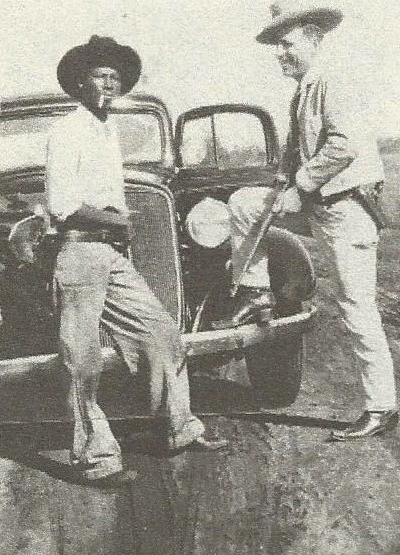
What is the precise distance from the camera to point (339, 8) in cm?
204

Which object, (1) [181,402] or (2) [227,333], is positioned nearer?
(1) [181,402]

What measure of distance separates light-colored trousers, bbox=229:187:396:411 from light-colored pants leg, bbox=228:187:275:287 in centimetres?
19

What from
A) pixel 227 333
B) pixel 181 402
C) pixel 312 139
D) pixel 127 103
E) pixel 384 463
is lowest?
pixel 384 463

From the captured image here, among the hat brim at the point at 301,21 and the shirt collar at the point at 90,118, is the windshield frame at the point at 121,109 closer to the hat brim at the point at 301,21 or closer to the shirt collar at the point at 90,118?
the shirt collar at the point at 90,118

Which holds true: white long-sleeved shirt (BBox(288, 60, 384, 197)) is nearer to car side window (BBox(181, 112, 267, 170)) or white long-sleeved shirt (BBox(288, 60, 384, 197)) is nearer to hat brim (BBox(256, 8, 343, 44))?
hat brim (BBox(256, 8, 343, 44))

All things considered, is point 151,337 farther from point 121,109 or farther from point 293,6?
point 121,109

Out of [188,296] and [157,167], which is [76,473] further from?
[157,167]

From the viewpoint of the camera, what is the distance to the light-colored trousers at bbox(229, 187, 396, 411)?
194 centimetres

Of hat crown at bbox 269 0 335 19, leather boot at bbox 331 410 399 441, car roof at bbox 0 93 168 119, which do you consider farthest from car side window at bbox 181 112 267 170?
leather boot at bbox 331 410 399 441

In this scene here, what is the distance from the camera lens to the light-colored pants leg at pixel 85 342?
5.75 ft

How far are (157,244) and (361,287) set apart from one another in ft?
2.00

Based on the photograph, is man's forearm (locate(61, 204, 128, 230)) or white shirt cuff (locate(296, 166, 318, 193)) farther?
white shirt cuff (locate(296, 166, 318, 193))

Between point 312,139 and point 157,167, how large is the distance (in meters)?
0.89

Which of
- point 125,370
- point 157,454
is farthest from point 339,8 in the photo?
point 157,454
